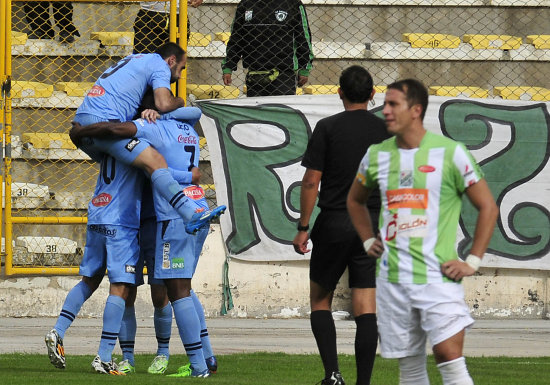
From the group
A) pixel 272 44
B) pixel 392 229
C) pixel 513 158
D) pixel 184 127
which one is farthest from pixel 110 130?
pixel 513 158

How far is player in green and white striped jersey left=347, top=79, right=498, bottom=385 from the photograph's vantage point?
5.20 m

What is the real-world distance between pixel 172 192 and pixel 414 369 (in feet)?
8.96

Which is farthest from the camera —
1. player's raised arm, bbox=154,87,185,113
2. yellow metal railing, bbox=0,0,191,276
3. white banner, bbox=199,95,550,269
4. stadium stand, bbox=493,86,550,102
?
stadium stand, bbox=493,86,550,102

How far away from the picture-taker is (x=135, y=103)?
8195mm

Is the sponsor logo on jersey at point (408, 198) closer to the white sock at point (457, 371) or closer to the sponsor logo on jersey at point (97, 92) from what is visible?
the white sock at point (457, 371)

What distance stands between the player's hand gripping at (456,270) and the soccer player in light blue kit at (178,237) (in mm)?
2822

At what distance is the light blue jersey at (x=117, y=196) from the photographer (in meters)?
7.97

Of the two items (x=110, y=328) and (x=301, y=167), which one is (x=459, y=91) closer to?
(x=301, y=167)

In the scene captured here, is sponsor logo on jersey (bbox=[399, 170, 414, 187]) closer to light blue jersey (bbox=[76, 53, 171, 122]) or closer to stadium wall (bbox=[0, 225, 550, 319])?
light blue jersey (bbox=[76, 53, 171, 122])

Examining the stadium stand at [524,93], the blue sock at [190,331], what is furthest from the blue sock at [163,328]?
the stadium stand at [524,93]

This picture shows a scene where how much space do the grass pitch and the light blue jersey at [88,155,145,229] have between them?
108cm

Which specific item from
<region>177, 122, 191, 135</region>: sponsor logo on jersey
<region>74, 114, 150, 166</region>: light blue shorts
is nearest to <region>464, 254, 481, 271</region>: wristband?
<region>74, 114, 150, 166</region>: light blue shorts

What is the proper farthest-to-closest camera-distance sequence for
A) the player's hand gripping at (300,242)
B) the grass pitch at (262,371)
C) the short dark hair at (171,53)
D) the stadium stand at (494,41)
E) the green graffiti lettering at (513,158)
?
the stadium stand at (494,41)
the green graffiti lettering at (513,158)
the short dark hair at (171,53)
the grass pitch at (262,371)
the player's hand gripping at (300,242)

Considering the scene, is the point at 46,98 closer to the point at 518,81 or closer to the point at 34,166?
the point at 34,166
